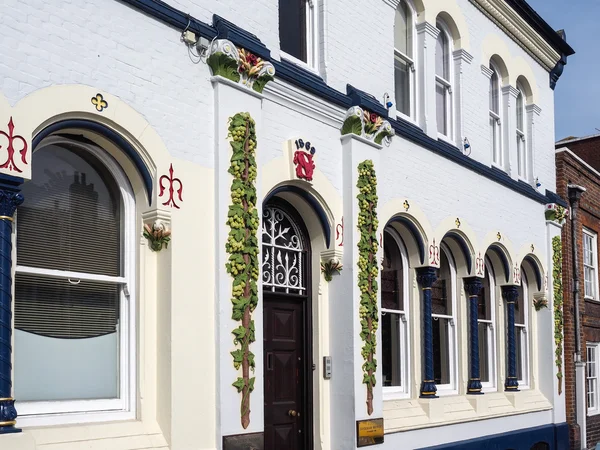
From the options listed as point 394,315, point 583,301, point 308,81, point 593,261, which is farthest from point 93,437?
point 593,261

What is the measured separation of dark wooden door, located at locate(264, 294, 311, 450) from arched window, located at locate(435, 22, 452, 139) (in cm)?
475

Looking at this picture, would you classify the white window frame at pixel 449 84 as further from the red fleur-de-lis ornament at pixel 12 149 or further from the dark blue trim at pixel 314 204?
the red fleur-de-lis ornament at pixel 12 149

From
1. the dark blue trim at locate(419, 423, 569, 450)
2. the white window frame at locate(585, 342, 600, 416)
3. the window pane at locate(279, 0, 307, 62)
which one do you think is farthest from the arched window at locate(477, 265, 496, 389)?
the window pane at locate(279, 0, 307, 62)

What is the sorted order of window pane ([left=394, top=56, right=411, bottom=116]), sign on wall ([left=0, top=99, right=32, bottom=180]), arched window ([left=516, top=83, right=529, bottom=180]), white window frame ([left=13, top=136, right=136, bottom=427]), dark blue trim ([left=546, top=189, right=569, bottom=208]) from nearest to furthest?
sign on wall ([left=0, top=99, right=32, bottom=180])
white window frame ([left=13, top=136, right=136, bottom=427])
window pane ([left=394, top=56, right=411, bottom=116])
arched window ([left=516, top=83, right=529, bottom=180])
dark blue trim ([left=546, top=189, right=569, bottom=208])

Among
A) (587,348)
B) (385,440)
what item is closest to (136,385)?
(385,440)

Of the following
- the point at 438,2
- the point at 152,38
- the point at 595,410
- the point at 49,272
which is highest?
the point at 438,2

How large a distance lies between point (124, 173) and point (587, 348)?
47.0ft

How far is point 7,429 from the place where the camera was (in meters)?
5.96

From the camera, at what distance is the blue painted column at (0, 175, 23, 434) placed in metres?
6.01

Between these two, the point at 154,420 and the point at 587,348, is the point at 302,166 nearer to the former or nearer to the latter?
the point at 154,420

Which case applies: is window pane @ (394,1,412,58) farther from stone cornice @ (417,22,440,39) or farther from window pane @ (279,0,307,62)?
window pane @ (279,0,307,62)

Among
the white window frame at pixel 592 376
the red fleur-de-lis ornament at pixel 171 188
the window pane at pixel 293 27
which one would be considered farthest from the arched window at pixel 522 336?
the red fleur-de-lis ornament at pixel 171 188

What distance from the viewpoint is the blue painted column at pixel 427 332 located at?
38.8 ft

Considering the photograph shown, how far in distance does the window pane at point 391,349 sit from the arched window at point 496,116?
15.3 feet
